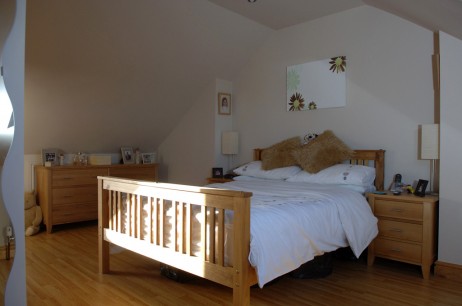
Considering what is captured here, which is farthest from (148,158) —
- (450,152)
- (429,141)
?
(450,152)

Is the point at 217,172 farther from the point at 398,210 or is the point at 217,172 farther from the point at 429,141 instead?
the point at 429,141

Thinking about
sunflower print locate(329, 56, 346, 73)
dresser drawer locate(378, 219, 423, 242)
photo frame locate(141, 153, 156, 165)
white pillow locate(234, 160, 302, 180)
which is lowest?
dresser drawer locate(378, 219, 423, 242)

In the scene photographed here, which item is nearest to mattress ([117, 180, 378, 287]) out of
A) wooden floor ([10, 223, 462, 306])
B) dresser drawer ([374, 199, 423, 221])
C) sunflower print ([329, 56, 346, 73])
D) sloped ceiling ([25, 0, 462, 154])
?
dresser drawer ([374, 199, 423, 221])

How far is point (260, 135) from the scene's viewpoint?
4.57 meters

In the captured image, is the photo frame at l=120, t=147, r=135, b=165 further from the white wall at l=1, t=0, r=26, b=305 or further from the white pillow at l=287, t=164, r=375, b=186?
the white wall at l=1, t=0, r=26, b=305

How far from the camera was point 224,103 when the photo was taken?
4.81m

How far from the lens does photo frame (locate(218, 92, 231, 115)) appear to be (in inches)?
187

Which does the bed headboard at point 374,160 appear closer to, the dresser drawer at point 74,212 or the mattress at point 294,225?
the mattress at point 294,225

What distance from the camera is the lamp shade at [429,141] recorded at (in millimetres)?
2945

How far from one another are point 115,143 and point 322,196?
339cm

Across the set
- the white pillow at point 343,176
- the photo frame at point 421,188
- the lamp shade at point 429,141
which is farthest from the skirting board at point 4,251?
the lamp shade at point 429,141

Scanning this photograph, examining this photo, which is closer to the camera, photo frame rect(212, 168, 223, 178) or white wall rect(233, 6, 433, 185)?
white wall rect(233, 6, 433, 185)

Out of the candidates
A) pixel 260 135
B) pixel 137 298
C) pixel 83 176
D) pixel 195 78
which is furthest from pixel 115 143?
pixel 137 298

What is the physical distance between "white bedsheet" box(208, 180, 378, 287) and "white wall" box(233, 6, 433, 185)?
0.79m
